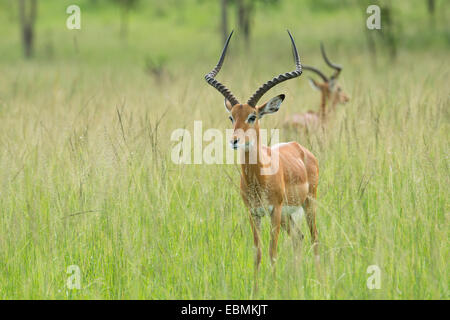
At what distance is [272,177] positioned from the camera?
12.8ft

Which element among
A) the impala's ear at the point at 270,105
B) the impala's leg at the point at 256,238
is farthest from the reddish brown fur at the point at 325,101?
the impala's leg at the point at 256,238

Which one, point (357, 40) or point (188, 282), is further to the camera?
point (357, 40)

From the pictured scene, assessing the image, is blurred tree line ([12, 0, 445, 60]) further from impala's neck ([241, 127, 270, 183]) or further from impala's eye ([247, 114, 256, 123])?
impala's neck ([241, 127, 270, 183])

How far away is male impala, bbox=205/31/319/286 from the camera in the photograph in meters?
3.84

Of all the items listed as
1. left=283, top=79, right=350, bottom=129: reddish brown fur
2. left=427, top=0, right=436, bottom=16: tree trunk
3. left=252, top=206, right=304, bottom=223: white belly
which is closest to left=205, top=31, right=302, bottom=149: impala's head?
left=252, top=206, right=304, bottom=223: white belly

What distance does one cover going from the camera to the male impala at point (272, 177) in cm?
384

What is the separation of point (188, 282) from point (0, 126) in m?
3.85

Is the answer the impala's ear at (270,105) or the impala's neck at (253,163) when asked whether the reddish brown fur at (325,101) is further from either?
the impala's neck at (253,163)

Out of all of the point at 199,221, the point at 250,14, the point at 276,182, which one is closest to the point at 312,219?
the point at 276,182

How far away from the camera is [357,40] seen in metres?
22.8

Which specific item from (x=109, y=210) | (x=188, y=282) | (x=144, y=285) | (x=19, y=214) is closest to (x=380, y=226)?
(x=188, y=282)

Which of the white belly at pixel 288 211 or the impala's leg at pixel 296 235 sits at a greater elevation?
the white belly at pixel 288 211
